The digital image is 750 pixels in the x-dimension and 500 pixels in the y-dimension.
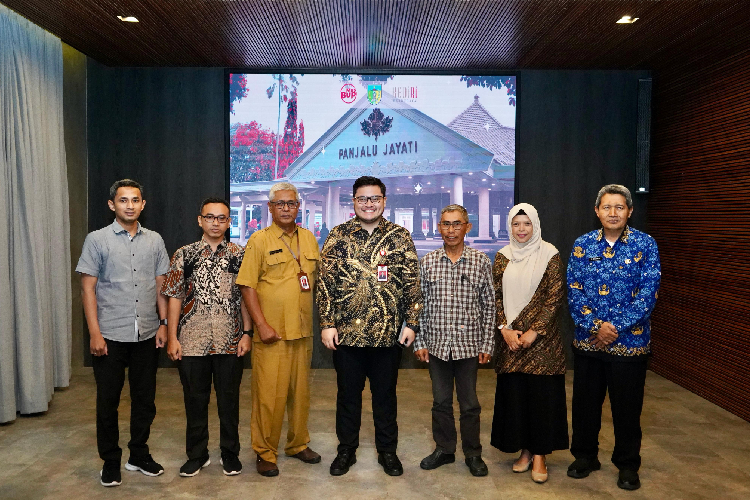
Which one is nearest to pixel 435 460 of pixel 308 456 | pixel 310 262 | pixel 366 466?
pixel 366 466

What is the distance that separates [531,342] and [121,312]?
2.28 metres

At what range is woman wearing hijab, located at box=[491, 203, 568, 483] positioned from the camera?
3.38 m

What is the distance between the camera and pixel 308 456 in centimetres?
374

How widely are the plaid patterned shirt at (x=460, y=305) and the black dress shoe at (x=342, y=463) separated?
31.5 inches

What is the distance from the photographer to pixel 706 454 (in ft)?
13.0

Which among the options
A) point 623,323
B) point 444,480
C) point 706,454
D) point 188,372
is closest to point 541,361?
point 623,323

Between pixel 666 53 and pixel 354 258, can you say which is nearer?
pixel 354 258

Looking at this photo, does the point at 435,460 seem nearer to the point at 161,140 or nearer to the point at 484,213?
the point at 484,213

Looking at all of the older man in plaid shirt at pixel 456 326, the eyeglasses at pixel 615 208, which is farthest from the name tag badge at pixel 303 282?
the eyeglasses at pixel 615 208

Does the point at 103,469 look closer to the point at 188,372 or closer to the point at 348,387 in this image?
the point at 188,372

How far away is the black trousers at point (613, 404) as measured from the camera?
11.0 feet

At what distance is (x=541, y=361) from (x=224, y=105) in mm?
4370

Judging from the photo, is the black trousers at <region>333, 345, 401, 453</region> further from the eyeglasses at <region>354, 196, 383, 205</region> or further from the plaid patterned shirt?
the eyeglasses at <region>354, 196, 383, 205</region>

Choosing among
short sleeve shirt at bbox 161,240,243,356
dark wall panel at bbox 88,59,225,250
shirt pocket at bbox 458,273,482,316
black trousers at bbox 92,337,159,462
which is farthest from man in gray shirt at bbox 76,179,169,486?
dark wall panel at bbox 88,59,225,250
